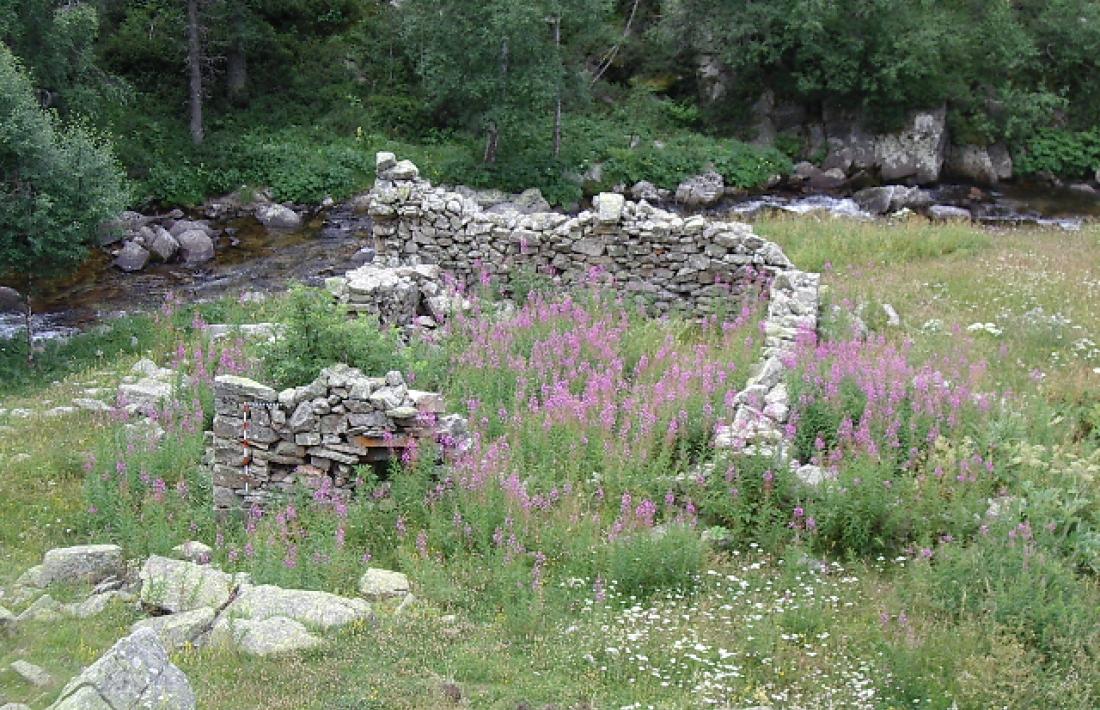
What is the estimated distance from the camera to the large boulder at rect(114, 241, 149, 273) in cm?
2711

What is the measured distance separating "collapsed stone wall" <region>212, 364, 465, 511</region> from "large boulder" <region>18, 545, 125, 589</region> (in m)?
1.29

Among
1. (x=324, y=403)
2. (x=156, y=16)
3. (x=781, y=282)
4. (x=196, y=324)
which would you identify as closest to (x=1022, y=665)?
(x=324, y=403)

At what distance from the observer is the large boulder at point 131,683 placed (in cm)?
586

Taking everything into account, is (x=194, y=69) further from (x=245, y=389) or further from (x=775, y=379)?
(x=775, y=379)

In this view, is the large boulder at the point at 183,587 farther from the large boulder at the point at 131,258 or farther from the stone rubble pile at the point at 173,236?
the large boulder at the point at 131,258

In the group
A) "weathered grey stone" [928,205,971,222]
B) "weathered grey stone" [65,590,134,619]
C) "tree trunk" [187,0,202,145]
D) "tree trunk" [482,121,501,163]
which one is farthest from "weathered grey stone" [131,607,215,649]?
"tree trunk" [187,0,202,145]

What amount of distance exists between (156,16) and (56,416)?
97.0ft

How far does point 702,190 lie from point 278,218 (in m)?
13.3

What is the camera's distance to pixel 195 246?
28344 mm

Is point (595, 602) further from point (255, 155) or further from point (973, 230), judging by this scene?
point (255, 155)

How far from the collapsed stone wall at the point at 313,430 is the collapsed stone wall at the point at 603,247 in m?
7.12

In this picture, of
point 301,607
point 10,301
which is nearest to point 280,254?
point 10,301

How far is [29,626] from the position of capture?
8430 millimetres

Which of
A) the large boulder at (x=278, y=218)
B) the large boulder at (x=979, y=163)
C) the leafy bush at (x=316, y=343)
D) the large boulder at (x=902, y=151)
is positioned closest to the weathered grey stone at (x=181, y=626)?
the leafy bush at (x=316, y=343)
